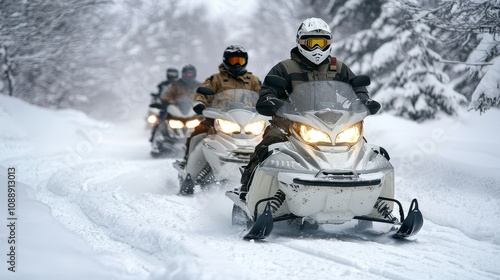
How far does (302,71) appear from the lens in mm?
6055

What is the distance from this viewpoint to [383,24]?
1706cm

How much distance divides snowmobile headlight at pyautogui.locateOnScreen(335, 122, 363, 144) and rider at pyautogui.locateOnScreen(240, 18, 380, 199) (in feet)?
1.84

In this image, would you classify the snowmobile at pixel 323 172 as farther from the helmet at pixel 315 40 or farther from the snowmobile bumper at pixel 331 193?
the helmet at pixel 315 40

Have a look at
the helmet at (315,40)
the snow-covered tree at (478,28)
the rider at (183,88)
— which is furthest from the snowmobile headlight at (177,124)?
the helmet at (315,40)

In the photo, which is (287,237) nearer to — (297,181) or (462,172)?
(297,181)

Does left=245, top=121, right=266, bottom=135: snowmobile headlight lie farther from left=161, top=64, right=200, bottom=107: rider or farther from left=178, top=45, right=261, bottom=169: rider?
left=161, top=64, right=200, bottom=107: rider

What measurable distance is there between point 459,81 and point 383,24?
2.84 m

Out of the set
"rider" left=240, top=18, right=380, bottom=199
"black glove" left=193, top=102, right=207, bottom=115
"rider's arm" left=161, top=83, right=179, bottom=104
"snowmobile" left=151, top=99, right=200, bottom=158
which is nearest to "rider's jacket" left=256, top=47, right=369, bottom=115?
"rider" left=240, top=18, right=380, bottom=199

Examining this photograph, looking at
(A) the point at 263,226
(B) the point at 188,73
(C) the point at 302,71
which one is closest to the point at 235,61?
(C) the point at 302,71

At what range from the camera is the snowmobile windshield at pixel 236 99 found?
27.6 ft

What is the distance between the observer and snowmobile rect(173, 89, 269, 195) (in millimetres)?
7992

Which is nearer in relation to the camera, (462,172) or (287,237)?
(287,237)

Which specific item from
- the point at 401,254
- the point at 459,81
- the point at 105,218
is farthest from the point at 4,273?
the point at 459,81

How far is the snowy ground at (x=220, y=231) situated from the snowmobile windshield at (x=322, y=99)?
118 cm
